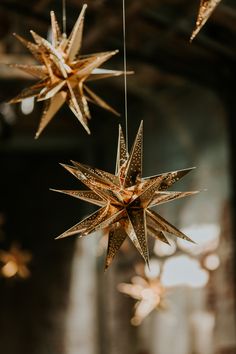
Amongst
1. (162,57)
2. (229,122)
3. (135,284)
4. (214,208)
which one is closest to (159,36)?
(162,57)

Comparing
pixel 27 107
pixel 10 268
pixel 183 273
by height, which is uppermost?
pixel 27 107

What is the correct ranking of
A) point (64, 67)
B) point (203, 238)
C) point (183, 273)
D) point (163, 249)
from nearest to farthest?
point (64, 67)
point (203, 238)
point (183, 273)
point (163, 249)

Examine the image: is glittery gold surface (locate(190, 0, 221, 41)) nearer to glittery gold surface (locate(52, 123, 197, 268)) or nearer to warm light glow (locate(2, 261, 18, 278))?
glittery gold surface (locate(52, 123, 197, 268))

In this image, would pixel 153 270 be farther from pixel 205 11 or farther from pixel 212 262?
pixel 205 11

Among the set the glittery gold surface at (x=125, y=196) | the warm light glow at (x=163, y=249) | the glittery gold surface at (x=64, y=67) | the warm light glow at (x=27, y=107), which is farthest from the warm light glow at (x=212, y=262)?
the glittery gold surface at (x=125, y=196)

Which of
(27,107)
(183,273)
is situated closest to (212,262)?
(183,273)

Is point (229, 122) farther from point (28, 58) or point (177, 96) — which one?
point (28, 58)

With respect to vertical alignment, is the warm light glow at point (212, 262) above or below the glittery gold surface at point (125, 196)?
above

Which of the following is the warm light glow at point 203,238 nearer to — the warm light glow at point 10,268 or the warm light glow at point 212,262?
the warm light glow at point 212,262

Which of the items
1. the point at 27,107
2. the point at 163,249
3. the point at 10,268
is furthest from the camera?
the point at 27,107
